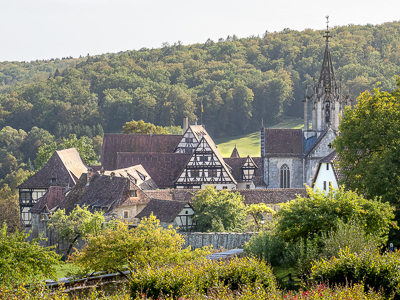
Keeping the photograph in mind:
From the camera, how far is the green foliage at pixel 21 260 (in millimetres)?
24703

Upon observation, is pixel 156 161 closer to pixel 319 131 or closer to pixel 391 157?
pixel 319 131

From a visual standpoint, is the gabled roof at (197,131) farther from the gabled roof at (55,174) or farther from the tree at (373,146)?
the tree at (373,146)

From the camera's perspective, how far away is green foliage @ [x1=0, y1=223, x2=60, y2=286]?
2470 centimetres

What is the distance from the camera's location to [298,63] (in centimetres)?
15750

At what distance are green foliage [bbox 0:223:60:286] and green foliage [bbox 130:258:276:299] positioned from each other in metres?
6.46

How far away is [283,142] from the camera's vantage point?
67.4 metres

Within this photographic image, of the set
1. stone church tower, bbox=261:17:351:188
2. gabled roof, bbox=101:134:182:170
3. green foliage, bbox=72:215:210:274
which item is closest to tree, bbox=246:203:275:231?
green foliage, bbox=72:215:210:274

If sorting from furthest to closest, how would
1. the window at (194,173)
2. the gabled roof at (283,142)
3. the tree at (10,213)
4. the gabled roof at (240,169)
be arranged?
the gabled roof at (240,169), the tree at (10,213), the gabled roof at (283,142), the window at (194,173)

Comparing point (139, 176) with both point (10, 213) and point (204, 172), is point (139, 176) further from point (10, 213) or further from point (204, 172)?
point (10, 213)

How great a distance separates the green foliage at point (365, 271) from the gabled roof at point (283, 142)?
154ft

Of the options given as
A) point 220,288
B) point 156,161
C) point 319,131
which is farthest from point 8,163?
point 220,288

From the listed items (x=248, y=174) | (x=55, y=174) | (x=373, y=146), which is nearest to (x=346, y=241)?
(x=373, y=146)

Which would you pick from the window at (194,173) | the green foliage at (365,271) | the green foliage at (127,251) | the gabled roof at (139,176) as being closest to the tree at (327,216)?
the green foliage at (127,251)

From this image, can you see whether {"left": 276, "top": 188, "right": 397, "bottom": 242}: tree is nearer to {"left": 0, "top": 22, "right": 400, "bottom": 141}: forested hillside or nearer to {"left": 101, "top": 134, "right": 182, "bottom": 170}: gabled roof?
{"left": 101, "top": 134, "right": 182, "bottom": 170}: gabled roof
